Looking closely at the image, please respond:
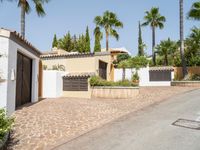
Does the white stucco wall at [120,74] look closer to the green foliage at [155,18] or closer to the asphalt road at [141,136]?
the green foliage at [155,18]

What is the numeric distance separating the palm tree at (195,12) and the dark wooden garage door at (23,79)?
20.3 m

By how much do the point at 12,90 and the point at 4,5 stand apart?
1136 cm

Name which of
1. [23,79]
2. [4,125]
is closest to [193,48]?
[23,79]

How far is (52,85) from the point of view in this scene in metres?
19.1

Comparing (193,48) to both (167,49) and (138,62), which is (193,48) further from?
(138,62)

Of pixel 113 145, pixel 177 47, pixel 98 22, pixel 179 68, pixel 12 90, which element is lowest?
pixel 113 145

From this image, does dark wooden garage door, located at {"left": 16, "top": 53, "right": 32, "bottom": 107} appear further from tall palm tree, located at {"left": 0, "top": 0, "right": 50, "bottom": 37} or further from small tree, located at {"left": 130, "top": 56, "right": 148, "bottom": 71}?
small tree, located at {"left": 130, "top": 56, "right": 148, "bottom": 71}

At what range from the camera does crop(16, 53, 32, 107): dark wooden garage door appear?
12455mm

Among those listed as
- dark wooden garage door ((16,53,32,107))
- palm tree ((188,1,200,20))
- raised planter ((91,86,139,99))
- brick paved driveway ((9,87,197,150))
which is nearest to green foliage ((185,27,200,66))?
palm tree ((188,1,200,20))

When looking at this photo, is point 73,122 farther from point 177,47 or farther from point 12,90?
point 177,47

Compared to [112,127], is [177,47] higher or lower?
higher

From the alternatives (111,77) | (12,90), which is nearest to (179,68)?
(111,77)

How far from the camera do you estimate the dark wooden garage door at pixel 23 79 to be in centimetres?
1246

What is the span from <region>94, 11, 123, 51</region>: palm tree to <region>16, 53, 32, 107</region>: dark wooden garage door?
919 inches
